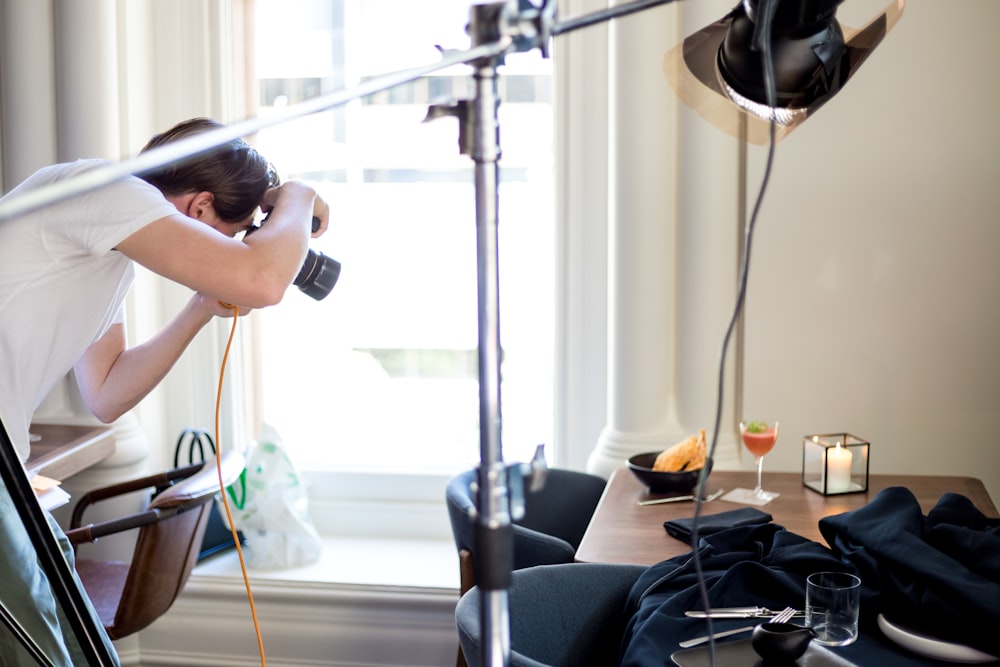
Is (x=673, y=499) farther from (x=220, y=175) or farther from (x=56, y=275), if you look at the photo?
(x=56, y=275)

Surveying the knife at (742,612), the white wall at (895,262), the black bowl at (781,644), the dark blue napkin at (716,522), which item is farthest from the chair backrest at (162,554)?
the white wall at (895,262)

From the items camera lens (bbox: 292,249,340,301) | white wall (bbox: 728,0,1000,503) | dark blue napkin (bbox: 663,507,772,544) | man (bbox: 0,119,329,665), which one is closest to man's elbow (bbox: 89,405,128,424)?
man (bbox: 0,119,329,665)

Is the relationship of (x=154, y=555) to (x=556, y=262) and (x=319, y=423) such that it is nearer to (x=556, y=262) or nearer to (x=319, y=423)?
(x=319, y=423)

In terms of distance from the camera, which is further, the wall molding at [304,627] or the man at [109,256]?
the wall molding at [304,627]

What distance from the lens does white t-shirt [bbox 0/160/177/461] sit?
4.48 ft

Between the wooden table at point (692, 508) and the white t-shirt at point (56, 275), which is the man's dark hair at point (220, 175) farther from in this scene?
the wooden table at point (692, 508)

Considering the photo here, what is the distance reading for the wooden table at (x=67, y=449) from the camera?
2.25 m

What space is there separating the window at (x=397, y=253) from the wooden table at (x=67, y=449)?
2.04 feet

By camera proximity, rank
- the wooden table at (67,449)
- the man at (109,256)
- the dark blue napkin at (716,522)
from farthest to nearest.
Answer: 1. the wooden table at (67,449)
2. the dark blue napkin at (716,522)
3. the man at (109,256)

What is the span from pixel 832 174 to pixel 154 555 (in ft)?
5.72

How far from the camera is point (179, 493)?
1.95 m

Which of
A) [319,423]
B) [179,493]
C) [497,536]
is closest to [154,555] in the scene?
[179,493]

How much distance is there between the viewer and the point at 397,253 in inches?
116

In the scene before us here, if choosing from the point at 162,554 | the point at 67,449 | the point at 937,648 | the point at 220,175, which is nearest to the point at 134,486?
the point at 67,449
